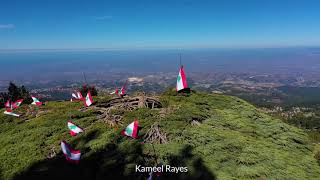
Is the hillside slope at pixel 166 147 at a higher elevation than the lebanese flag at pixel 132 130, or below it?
below

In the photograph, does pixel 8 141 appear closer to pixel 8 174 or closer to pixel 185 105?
pixel 8 174

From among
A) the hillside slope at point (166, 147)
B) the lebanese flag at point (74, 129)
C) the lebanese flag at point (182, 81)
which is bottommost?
the hillside slope at point (166, 147)

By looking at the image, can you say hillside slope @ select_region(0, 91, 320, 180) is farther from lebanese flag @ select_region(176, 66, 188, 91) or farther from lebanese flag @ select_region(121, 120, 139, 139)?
lebanese flag @ select_region(176, 66, 188, 91)

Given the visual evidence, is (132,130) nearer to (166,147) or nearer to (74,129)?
(166,147)

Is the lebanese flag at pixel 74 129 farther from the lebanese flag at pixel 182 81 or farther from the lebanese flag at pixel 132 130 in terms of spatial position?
the lebanese flag at pixel 182 81

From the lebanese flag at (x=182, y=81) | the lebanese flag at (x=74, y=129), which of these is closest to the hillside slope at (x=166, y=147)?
the lebanese flag at (x=74, y=129)

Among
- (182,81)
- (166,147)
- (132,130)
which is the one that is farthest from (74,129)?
(182,81)

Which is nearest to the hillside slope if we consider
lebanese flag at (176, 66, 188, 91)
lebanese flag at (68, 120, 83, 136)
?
lebanese flag at (68, 120, 83, 136)

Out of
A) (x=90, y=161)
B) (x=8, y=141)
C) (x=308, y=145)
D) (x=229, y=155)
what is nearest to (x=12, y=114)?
(x=8, y=141)
